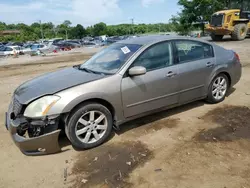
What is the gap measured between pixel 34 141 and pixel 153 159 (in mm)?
1567

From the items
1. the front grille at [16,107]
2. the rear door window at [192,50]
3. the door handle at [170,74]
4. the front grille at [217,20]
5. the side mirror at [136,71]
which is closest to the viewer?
the front grille at [16,107]

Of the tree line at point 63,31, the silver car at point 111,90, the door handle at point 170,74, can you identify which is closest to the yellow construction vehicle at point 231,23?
the silver car at point 111,90

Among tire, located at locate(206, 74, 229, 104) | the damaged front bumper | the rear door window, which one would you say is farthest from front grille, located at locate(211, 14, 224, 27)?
the damaged front bumper

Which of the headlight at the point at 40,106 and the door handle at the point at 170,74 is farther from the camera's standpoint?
the door handle at the point at 170,74

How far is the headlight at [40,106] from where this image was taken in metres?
3.20

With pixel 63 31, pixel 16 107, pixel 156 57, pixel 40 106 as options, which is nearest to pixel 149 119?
pixel 156 57

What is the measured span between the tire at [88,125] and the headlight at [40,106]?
1.06ft

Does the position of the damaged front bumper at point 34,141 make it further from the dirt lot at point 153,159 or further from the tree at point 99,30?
the tree at point 99,30

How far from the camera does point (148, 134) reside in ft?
13.1

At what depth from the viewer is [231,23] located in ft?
63.0

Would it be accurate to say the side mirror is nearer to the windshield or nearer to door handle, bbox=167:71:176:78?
the windshield

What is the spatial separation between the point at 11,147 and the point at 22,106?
820mm

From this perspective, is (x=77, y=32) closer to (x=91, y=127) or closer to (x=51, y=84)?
(x=51, y=84)

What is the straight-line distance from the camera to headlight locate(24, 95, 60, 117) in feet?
10.5
